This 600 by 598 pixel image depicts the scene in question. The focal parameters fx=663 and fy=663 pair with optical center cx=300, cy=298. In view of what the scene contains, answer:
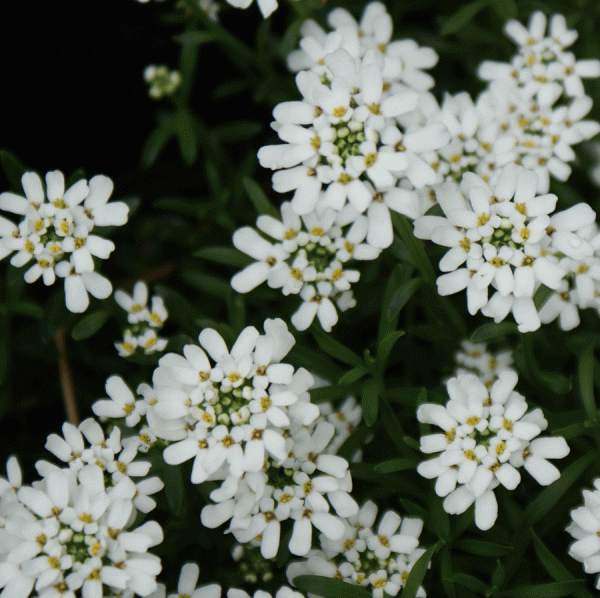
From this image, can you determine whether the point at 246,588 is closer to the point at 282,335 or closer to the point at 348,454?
the point at 348,454

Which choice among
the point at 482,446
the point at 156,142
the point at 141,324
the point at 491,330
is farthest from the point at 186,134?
the point at 482,446

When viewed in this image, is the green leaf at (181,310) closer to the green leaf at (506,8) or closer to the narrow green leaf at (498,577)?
the narrow green leaf at (498,577)

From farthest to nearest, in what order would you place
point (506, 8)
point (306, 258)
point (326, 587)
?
1. point (506, 8)
2. point (306, 258)
3. point (326, 587)

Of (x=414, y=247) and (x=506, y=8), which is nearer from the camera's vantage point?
(x=414, y=247)

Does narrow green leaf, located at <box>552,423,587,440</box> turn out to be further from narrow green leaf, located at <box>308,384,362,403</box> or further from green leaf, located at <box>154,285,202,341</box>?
green leaf, located at <box>154,285,202,341</box>

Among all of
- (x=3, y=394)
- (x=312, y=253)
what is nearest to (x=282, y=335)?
(x=312, y=253)

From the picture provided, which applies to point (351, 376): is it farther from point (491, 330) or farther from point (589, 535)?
point (589, 535)

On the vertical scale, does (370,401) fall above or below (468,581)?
above
